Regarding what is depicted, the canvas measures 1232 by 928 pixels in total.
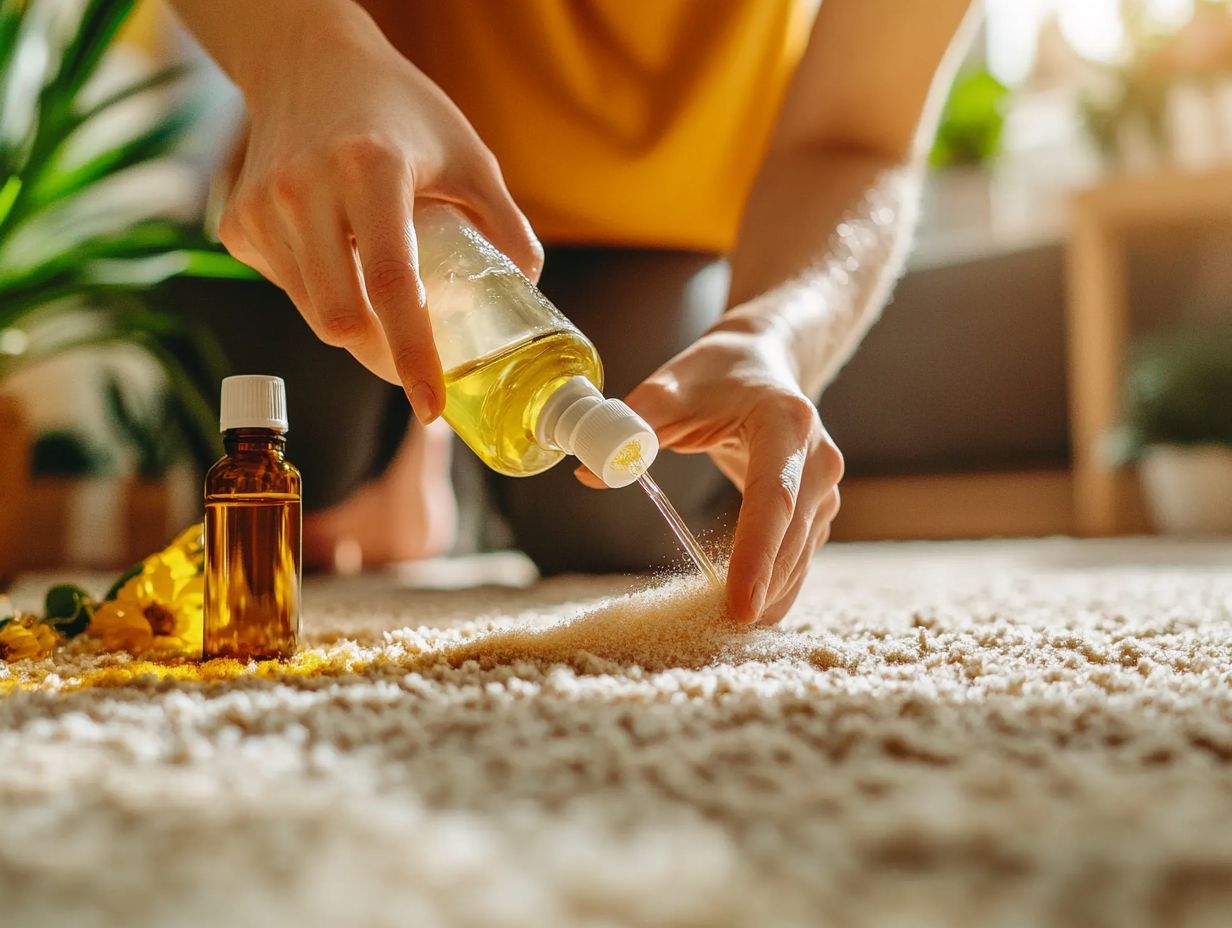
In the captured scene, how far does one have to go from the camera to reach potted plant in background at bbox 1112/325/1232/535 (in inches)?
69.5

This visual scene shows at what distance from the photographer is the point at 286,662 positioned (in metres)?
0.53

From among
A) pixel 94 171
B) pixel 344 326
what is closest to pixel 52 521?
pixel 94 171

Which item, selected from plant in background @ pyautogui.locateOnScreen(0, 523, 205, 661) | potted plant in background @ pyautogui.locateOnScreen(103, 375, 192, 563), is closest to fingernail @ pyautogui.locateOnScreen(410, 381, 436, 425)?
plant in background @ pyautogui.locateOnScreen(0, 523, 205, 661)

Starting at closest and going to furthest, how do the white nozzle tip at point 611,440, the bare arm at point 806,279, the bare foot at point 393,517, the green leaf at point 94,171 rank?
the white nozzle tip at point 611,440 < the bare arm at point 806,279 < the green leaf at point 94,171 < the bare foot at point 393,517

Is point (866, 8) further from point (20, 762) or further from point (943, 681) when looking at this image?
point (20, 762)

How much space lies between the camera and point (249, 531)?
536 mm

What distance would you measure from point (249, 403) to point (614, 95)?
2.64 feet

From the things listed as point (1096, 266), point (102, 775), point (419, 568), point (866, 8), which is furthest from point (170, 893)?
point (1096, 266)

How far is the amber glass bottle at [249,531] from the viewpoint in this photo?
0.53m

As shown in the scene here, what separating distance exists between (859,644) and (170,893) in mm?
416

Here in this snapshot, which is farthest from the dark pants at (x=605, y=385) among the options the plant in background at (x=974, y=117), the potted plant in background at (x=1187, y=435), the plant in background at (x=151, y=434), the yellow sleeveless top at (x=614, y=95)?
the plant in background at (x=974, y=117)

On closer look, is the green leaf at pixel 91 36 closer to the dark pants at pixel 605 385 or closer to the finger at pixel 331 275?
the dark pants at pixel 605 385

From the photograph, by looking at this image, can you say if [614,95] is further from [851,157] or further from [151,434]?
[151,434]

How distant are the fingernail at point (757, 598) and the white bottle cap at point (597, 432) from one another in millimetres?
84
